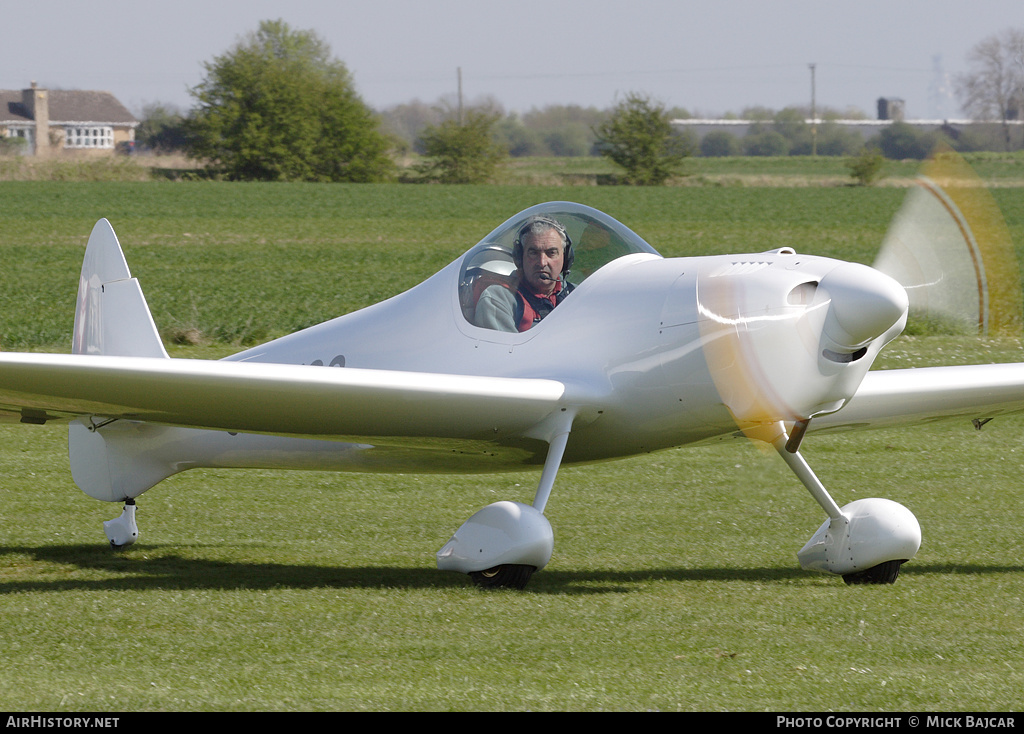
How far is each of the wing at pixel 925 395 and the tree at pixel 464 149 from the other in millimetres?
76808

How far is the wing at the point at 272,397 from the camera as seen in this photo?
19.5 feet

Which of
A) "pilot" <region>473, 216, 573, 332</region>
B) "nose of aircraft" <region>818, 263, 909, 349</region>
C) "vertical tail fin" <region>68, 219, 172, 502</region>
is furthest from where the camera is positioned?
"vertical tail fin" <region>68, 219, 172, 502</region>

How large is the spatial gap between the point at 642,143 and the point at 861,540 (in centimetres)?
8197

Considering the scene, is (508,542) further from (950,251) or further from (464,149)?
(464,149)

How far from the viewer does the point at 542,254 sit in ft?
23.6

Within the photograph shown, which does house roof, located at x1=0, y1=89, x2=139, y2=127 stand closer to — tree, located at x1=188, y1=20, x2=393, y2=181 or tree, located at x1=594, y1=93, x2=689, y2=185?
tree, located at x1=188, y1=20, x2=393, y2=181

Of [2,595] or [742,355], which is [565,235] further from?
[2,595]

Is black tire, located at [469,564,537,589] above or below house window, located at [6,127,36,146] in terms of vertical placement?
below

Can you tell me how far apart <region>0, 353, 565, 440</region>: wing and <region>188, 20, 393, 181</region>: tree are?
80419 mm

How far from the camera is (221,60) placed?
310ft

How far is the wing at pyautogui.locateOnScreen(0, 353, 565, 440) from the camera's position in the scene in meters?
5.96

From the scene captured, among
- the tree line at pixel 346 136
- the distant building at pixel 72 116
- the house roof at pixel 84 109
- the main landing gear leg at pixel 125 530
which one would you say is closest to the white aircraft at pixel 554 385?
the main landing gear leg at pixel 125 530

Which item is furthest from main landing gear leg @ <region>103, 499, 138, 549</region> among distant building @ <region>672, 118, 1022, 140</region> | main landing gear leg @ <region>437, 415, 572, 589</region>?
distant building @ <region>672, 118, 1022, 140</region>

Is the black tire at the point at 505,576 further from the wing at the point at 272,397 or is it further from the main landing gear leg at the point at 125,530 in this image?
the main landing gear leg at the point at 125,530
